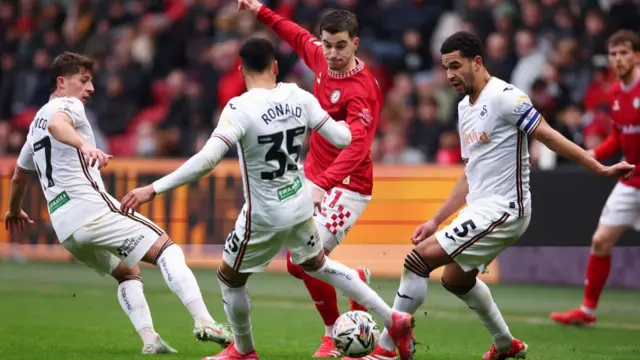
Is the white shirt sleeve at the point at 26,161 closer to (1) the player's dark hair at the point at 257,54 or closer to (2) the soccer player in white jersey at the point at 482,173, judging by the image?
(1) the player's dark hair at the point at 257,54

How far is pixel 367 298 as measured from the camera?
8367 millimetres

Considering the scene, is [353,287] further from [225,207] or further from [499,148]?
[225,207]

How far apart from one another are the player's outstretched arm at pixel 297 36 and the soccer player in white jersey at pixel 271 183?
6.13 feet

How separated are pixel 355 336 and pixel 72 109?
2.73 m

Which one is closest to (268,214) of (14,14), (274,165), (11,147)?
(274,165)

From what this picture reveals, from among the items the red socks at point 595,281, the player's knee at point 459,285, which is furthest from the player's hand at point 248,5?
the red socks at point 595,281

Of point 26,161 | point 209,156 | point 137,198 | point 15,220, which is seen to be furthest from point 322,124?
point 15,220

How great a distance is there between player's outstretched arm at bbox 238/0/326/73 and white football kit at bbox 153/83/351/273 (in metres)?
1.88

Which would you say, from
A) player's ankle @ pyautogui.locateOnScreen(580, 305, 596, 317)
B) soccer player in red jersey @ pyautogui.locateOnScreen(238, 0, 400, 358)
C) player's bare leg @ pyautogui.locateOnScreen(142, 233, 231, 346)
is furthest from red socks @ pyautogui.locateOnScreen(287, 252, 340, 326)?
player's ankle @ pyautogui.locateOnScreen(580, 305, 596, 317)

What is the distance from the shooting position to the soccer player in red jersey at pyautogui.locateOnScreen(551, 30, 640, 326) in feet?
39.2

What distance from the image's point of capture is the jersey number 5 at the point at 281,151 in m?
8.02

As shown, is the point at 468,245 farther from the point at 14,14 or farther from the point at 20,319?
the point at 14,14

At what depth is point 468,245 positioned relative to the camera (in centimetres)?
831

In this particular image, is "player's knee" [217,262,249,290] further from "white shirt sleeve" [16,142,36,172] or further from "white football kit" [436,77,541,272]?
"white shirt sleeve" [16,142,36,172]
